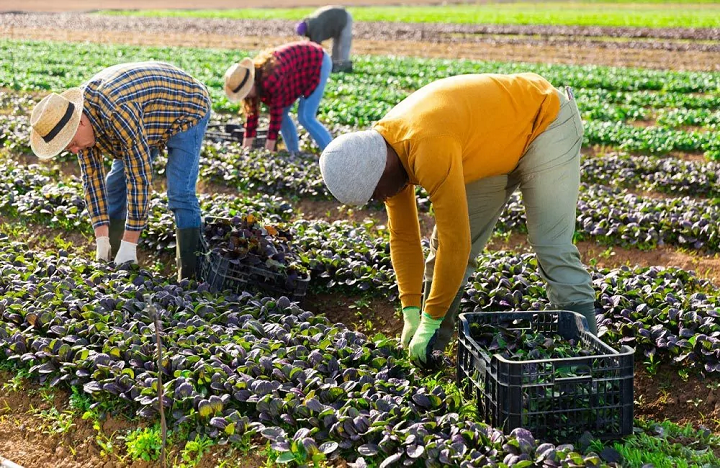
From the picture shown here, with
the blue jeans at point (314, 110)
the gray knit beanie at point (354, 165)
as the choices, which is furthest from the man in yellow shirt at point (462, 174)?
the blue jeans at point (314, 110)

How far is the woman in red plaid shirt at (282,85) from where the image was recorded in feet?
24.5

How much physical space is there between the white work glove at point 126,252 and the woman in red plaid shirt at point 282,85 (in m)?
2.65

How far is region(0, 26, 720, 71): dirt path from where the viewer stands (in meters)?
20.6

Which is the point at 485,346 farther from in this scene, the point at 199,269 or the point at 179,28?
the point at 179,28

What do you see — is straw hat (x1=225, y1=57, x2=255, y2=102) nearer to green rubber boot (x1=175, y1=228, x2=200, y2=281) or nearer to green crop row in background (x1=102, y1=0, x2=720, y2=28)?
green rubber boot (x1=175, y1=228, x2=200, y2=281)

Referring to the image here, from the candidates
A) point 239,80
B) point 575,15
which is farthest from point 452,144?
point 575,15

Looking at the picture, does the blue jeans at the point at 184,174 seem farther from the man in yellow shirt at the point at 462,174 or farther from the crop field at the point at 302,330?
the man in yellow shirt at the point at 462,174

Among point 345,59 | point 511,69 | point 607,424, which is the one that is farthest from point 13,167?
point 511,69

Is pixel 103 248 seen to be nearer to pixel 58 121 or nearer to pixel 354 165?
pixel 58 121

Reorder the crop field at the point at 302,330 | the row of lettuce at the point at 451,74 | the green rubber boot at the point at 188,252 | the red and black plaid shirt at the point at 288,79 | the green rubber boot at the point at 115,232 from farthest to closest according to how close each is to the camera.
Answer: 1. the row of lettuce at the point at 451,74
2. the red and black plaid shirt at the point at 288,79
3. the green rubber boot at the point at 115,232
4. the green rubber boot at the point at 188,252
5. the crop field at the point at 302,330

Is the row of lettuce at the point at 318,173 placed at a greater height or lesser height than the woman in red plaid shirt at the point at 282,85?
lesser

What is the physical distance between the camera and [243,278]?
17.4 feet

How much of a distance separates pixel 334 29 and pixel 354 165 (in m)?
12.9

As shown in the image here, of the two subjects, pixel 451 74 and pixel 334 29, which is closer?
pixel 334 29
